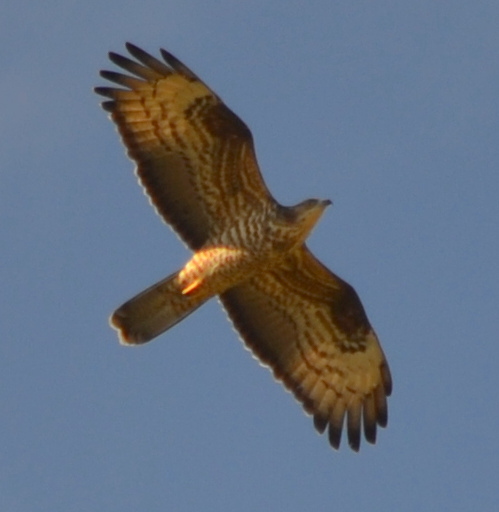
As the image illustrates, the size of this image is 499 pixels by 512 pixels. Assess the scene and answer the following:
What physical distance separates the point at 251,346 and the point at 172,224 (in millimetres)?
1598

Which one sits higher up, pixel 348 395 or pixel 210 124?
pixel 210 124

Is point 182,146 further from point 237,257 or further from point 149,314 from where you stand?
point 149,314

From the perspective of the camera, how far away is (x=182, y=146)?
57.2ft

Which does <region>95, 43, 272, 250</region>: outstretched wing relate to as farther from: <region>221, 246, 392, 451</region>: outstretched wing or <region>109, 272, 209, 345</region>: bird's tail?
<region>221, 246, 392, 451</region>: outstretched wing

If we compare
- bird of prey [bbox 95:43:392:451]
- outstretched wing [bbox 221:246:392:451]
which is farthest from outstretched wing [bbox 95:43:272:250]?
outstretched wing [bbox 221:246:392:451]

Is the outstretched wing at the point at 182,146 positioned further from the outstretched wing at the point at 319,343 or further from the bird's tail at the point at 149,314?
the outstretched wing at the point at 319,343

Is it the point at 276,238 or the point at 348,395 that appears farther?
the point at 348,395

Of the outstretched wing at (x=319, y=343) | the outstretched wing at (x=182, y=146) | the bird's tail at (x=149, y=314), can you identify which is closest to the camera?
the bird's tail at (x=149, y=314)

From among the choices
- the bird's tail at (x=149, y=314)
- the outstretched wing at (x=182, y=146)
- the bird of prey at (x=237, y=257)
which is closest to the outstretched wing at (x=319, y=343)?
the bird of prey at (x=237, y=257)

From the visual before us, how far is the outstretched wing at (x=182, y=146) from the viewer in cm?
1722

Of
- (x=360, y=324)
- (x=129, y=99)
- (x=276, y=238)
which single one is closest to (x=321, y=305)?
(x=360, y=324)

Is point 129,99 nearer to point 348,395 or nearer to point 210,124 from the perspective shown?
point 210,124

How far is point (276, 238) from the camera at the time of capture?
55.6 feet

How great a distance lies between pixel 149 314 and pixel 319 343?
7.35 feet
